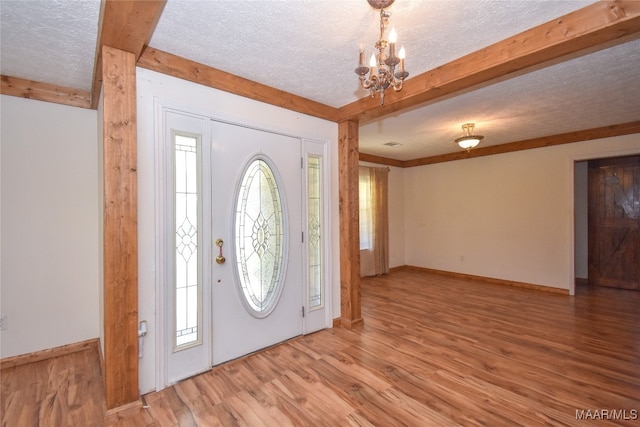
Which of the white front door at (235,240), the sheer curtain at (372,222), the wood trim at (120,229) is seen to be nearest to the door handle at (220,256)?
the white front door at (235,240)

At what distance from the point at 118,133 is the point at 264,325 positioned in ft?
6.81

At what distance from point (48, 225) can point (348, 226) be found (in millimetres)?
3049

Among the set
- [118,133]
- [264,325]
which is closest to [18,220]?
[118,133]

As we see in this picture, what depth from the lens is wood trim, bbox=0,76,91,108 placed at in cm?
254

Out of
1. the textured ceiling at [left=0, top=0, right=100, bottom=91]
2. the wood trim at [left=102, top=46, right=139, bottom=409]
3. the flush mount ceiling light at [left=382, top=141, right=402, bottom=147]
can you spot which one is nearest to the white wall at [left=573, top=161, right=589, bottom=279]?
the flush mount ceiling light at [left=382, top=141, right=402, bottom=147]

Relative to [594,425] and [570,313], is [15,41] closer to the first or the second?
[594,425]

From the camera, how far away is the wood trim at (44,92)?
2.54m

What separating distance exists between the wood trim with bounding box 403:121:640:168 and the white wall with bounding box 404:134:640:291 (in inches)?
4.0

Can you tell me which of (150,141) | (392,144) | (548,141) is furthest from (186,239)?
(548,141)

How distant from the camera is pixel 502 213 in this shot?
18.0ft

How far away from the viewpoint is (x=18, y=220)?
A: 2.60 metres

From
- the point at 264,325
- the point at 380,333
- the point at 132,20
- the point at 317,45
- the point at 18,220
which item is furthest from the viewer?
the point at 380,333

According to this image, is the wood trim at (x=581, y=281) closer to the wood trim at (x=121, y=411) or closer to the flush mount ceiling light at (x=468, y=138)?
the flush mount ceiling light at (x=468, y=138)

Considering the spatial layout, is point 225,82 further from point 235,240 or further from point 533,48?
point 533,48
